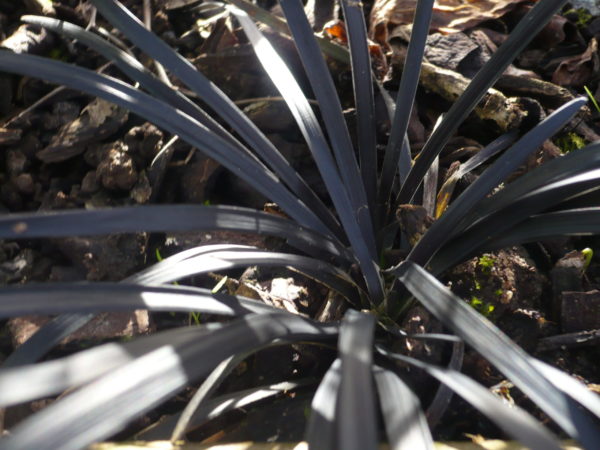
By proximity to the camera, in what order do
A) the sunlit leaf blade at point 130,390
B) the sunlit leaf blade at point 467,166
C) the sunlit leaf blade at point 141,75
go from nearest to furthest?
the sunlit leaf blade at point 130,390 → the sunlit leaf blade at point 141,75 → the sunlit leaf blade at point 467,166

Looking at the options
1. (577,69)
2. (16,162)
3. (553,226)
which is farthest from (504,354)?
(16,162)

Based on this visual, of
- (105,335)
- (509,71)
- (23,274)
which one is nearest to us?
(105,335)

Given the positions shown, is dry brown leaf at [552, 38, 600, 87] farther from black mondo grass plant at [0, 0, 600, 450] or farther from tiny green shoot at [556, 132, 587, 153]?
black mondo grass plant at [0, 0, 600, 450]

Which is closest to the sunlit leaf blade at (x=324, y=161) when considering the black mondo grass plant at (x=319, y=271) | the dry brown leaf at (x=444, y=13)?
the black mondo grass plant at (x=319, y=271)

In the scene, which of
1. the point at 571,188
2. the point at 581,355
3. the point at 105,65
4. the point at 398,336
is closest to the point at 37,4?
the point at 105,65

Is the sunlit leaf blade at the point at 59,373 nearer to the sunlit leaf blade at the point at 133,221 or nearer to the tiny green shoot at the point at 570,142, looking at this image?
the sunlit leaf blade at the point at 133,221

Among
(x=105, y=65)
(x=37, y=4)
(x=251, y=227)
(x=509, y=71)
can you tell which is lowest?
(x=251, y=227)

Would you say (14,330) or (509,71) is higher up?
(509,71)

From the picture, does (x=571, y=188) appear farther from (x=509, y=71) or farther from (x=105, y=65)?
(x=105, y=65)
